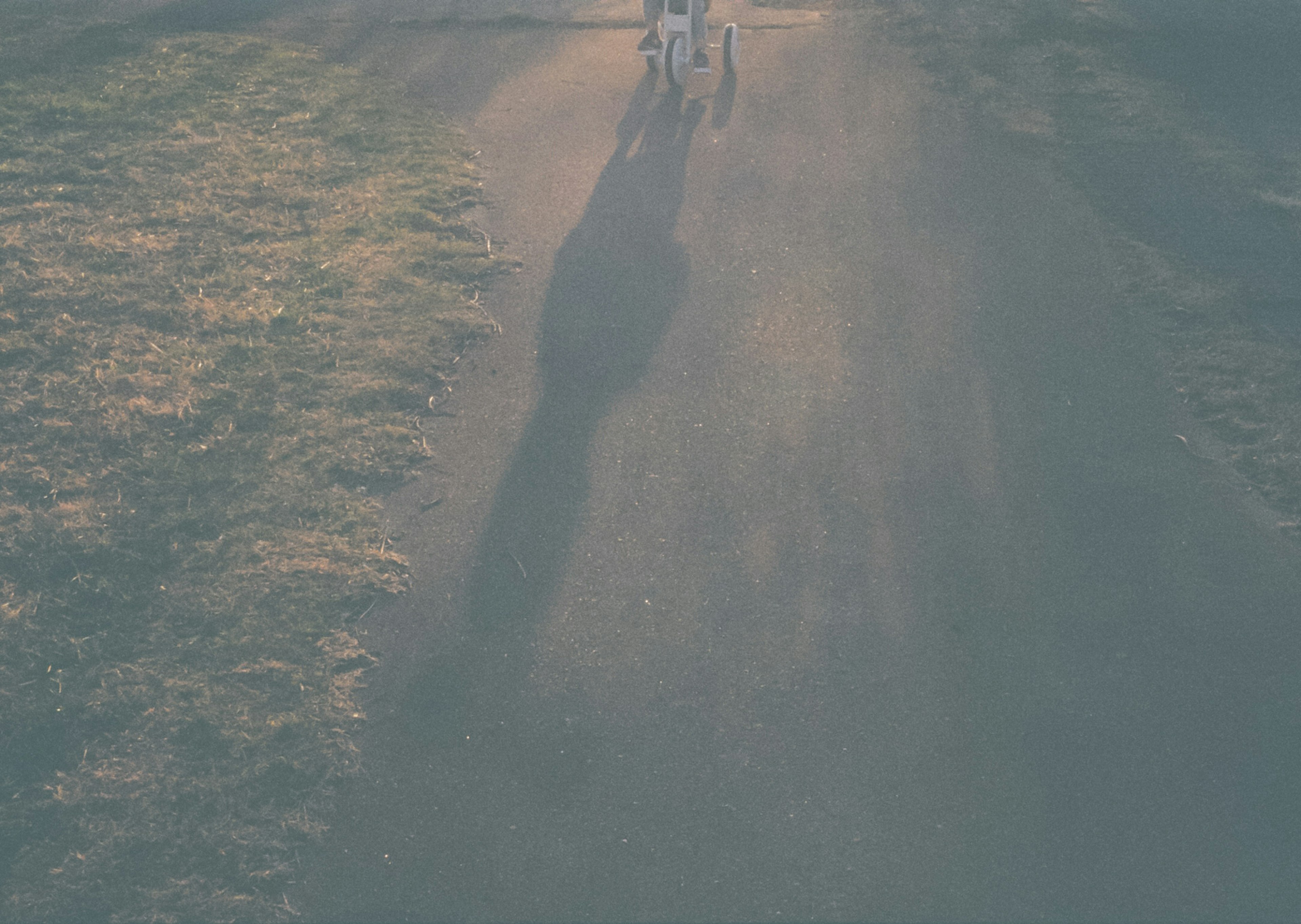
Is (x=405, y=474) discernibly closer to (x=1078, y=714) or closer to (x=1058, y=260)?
(x=1078, y=714)

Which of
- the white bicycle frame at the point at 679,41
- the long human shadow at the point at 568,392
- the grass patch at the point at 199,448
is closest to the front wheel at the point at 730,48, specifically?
the white bicycle frame at the point at 679,41

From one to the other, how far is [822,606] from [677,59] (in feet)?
23.4

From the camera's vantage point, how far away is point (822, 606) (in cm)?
524

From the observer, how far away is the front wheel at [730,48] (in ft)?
33.7

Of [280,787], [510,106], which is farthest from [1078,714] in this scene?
[510,106]

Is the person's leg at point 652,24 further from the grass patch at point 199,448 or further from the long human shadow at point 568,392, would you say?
the grass patch at point 199,448

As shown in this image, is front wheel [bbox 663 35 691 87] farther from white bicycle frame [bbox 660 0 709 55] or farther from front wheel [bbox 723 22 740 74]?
front wheel [bbox 723 22 740 74]

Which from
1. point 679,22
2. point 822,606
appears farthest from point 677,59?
point 822,606

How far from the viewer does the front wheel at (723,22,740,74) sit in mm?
10281

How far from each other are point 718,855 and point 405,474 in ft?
10.7

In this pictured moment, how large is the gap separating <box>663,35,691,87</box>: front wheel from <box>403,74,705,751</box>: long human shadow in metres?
0.35

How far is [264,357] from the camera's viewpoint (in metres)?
6.71

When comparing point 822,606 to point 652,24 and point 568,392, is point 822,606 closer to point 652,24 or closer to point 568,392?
point 568,392

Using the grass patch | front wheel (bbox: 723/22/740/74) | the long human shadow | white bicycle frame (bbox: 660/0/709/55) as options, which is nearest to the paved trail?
the long human shadow
